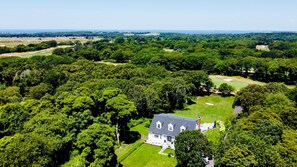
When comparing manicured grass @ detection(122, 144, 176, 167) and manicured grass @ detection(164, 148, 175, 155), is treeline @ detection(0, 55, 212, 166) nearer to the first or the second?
manicured grass @ detection(122, 144, 176, 167)

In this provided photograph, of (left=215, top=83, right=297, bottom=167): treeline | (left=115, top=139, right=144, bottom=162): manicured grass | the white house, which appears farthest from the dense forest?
the white house

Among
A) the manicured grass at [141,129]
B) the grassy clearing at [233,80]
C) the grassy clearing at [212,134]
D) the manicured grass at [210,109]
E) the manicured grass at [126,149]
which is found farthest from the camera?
the grassy clearing at [233,80]

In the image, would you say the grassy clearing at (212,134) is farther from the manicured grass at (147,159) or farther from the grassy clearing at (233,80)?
the grassy clearing at (233,80)

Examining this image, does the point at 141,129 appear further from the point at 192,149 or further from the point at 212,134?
the point at 192,149

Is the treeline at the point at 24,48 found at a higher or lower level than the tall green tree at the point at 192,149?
higher

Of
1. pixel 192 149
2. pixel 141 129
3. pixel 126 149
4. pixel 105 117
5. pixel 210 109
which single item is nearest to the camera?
pixel 192 149

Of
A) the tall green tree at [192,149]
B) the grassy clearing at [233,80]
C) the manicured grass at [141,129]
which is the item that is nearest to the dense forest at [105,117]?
the tall green tree at [192,149]

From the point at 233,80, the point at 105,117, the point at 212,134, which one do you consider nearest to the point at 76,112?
the point at 105,117
